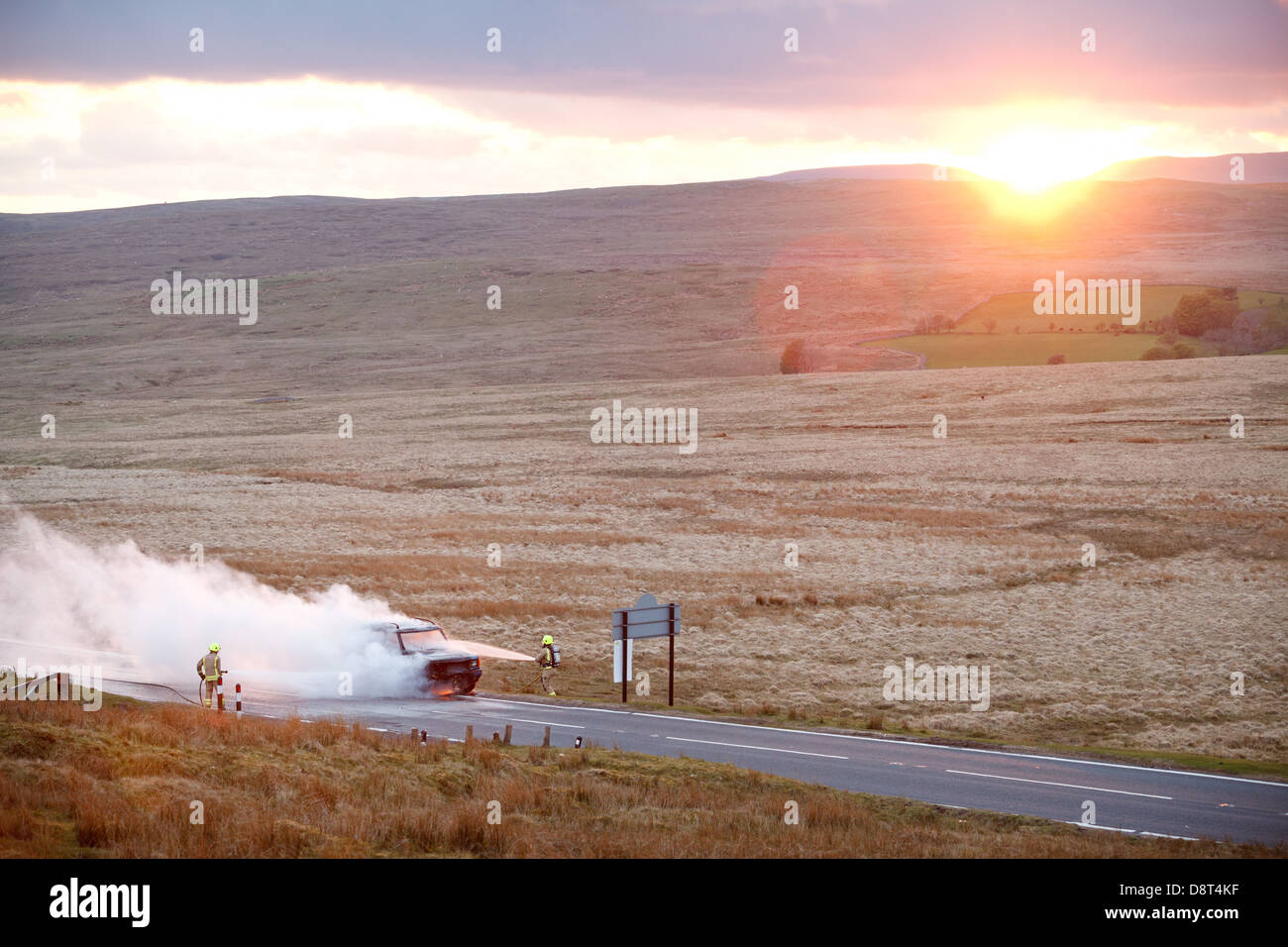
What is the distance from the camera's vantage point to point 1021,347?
13150 cm

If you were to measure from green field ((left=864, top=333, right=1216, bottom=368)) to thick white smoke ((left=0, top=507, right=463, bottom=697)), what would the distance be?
327 ft

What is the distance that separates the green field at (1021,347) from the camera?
123875 millimetres

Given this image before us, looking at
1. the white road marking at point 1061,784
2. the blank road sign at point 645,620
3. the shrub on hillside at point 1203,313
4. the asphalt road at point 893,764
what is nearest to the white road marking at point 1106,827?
the asphalt road at point 893,764

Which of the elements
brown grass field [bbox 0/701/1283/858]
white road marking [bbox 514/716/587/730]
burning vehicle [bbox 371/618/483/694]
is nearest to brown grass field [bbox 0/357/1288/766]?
burning vehicle [bbox 371/618/483/694]

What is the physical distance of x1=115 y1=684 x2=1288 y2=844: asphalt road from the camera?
17.7 meters

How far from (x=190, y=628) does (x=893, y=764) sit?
18.9 meters

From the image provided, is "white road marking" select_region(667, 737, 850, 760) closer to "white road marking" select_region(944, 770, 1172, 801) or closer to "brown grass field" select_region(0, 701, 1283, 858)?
"white road marking" select_region(944, 770, 1172, 801)

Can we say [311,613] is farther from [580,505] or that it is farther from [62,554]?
[580,505]

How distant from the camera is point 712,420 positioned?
327 ft

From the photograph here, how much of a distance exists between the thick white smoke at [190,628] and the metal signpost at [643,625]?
178 inches

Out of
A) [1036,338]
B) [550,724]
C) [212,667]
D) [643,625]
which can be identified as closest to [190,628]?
[212,667]

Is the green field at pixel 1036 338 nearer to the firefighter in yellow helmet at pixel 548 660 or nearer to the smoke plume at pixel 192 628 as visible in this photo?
the smoke plume at pixel 192 628

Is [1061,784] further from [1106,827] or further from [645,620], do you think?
[645,620]
